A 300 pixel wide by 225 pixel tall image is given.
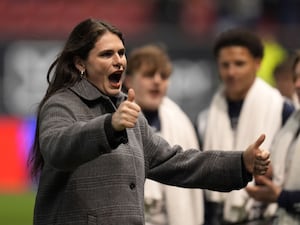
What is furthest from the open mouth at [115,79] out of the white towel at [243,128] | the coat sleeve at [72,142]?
the white towel at [243,128]

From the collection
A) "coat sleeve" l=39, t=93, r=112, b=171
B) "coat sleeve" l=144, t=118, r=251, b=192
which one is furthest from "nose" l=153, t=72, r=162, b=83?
"coat sleeve" l=39, t=93, r=112, b=171

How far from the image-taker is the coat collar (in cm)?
538

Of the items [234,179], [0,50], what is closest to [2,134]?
[0,50]

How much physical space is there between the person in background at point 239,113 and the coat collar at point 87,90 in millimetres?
2275

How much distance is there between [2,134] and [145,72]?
10961 millimetres

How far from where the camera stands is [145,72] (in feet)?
25.1

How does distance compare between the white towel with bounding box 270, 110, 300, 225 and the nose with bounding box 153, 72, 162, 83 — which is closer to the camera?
the white towel with bounding box 270, 110, 300, 225

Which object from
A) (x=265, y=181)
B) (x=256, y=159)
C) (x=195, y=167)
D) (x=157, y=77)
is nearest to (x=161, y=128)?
(x=157, y=77)

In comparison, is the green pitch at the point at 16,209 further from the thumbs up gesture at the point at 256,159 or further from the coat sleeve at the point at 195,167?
the thumbs up gesture at the point at 256,159

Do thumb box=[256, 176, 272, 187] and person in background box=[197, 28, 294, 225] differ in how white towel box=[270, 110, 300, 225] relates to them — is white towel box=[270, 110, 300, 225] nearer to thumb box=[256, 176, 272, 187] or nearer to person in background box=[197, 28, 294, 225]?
thumb box=[256, 176, 272, 187]

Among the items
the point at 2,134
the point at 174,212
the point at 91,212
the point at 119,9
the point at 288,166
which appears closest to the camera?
the point at 91,212

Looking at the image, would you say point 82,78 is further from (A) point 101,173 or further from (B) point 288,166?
(B) point 288,166

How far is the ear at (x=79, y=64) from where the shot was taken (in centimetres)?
548

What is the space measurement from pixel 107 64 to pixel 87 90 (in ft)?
0.50
